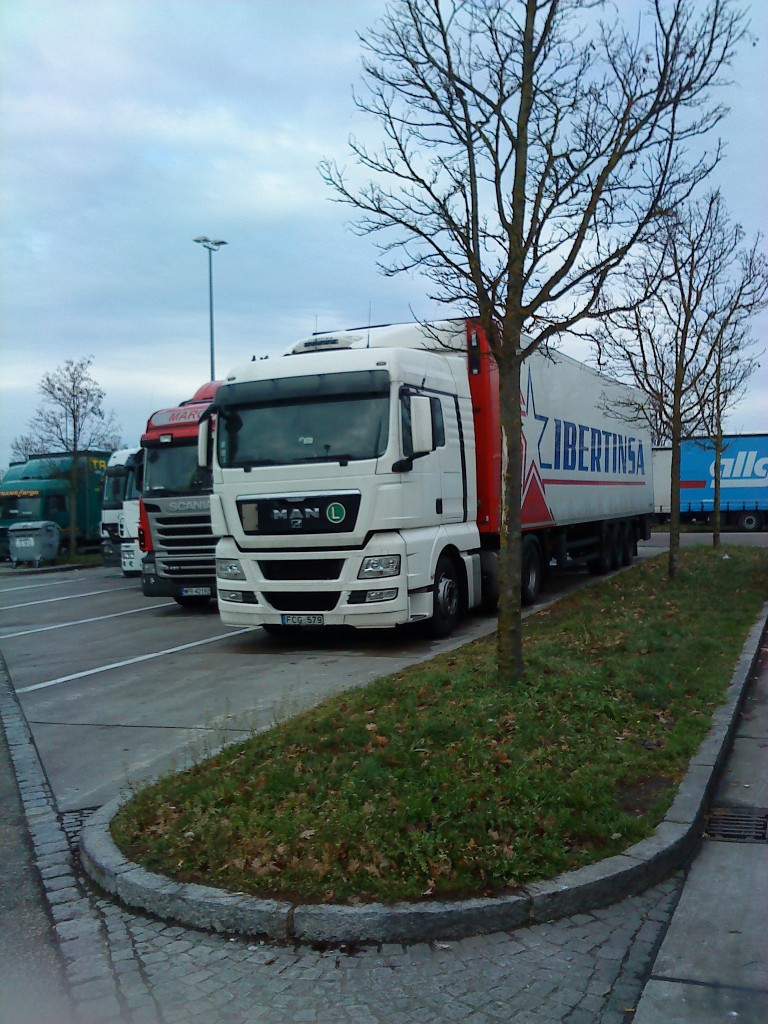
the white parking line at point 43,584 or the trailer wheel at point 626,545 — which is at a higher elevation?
the trailer wheel at point 626,545

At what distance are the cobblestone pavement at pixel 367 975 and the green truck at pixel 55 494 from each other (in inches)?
1184

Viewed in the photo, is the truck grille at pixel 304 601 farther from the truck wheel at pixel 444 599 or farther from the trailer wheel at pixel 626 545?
the trailer wheel at pixel 626 545

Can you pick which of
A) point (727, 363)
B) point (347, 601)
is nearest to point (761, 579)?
point (727, 363)

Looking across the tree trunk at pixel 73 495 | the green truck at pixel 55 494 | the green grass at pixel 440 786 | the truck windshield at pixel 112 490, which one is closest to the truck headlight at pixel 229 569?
the green grass at pixel 440 786

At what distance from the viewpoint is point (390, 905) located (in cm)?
416

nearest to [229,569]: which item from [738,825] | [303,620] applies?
[303,620]

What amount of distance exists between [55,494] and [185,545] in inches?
823

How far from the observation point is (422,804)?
4988 millimetres

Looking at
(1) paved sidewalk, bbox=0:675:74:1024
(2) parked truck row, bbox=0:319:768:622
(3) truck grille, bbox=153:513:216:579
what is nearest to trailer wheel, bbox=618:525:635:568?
(2) parked truck row, bbox=0:319:768:622

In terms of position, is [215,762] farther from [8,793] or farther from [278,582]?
[278,582]

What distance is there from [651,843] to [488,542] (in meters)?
8.61

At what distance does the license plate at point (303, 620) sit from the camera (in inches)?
429

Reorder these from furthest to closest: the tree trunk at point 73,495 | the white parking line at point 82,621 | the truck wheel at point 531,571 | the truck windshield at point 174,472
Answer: the tree trunk at point 73,495 < the truck windshield at point 174,472 < the truck wheel at point 531,571 < the white parking line at point 82,621

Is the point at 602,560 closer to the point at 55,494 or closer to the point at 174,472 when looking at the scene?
the point at 174,472
